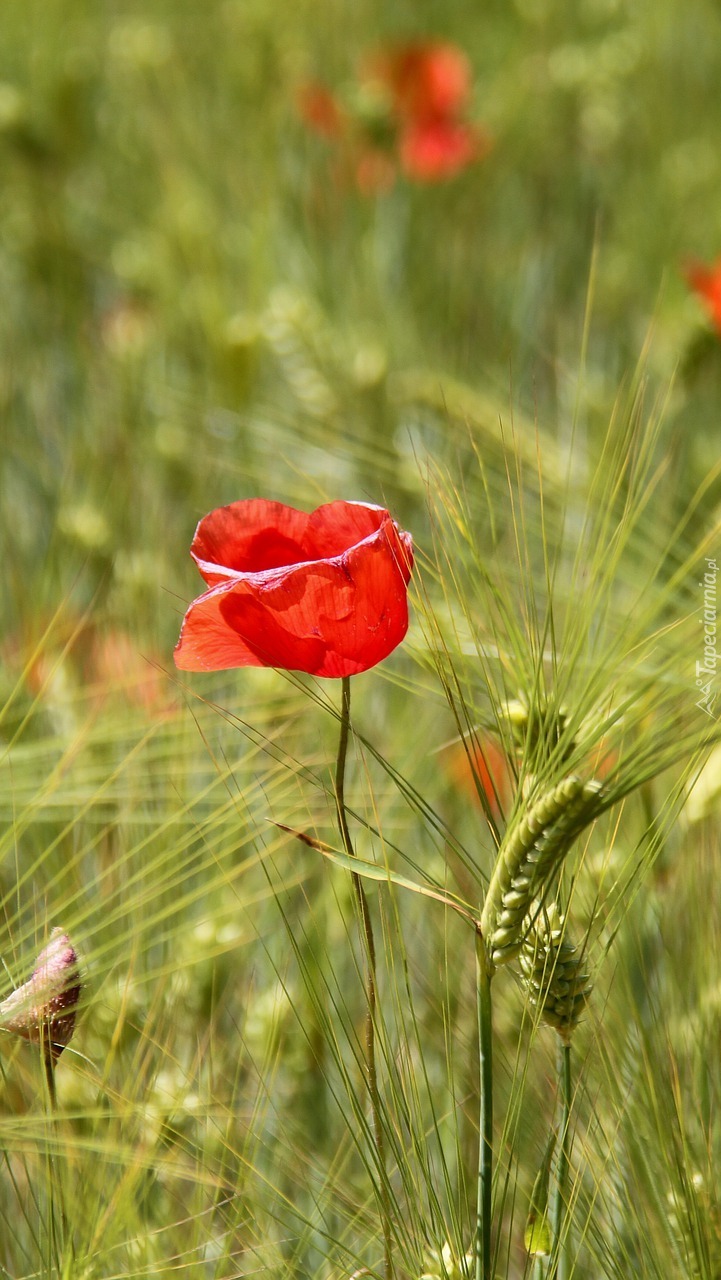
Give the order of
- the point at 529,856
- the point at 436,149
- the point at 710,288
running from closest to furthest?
1. the point at 529,856
2. the point at 710,288
3. the point at 436,149

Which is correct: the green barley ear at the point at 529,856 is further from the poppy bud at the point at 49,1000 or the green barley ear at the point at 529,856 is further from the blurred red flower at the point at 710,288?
the blurred red flower at the point at 710,288

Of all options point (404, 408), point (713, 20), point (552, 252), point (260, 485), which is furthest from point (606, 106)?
point (260, 485)

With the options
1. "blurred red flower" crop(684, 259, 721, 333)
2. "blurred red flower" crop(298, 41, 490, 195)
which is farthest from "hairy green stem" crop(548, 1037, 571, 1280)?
"blurred red flower" crop(298, 41, 490, 195)

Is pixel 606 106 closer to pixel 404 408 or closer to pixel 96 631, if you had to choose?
pixel 404 408

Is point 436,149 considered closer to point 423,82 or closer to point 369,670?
point 423,82

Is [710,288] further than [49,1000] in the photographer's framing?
Yes

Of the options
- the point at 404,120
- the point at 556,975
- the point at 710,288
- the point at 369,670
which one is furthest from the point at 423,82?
the point at 556,975

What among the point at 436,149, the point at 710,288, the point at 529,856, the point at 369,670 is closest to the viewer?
the point at 529,856
